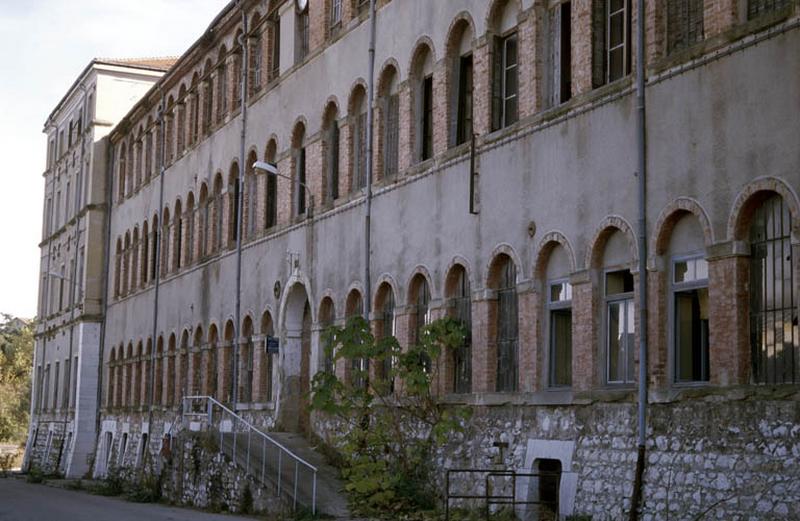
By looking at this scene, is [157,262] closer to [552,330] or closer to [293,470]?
[293,470]

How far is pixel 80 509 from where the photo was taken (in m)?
30.0

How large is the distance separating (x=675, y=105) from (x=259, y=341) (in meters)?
18.0

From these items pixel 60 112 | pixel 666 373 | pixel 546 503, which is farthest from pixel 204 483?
pixel 60 112

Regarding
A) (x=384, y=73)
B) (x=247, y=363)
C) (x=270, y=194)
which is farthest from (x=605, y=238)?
(x=247, y=363)

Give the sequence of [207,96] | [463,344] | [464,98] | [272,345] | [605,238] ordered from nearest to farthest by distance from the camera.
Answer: [605,238] < [463,344] < [464,98] < [272,345] < [207,96]

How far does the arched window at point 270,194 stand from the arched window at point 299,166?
1.69 meters

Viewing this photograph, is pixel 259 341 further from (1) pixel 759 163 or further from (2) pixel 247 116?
(1) pixel 759 163

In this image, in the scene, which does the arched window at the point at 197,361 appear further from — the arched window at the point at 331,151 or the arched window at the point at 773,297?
the arched window at the point at 773,297

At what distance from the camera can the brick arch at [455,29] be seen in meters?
24.1

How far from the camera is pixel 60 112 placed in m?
64.2

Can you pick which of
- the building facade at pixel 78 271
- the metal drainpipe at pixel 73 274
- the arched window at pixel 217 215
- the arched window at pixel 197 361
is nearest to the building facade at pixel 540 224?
the arched window at pixel 217 215

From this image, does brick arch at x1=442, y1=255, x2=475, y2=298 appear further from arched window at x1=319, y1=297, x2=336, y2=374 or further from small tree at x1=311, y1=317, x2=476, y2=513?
arched window at x1=319, y1=297, x2=336, y2=374

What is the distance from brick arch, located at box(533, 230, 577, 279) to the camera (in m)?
20.4

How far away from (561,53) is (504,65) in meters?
1.95
